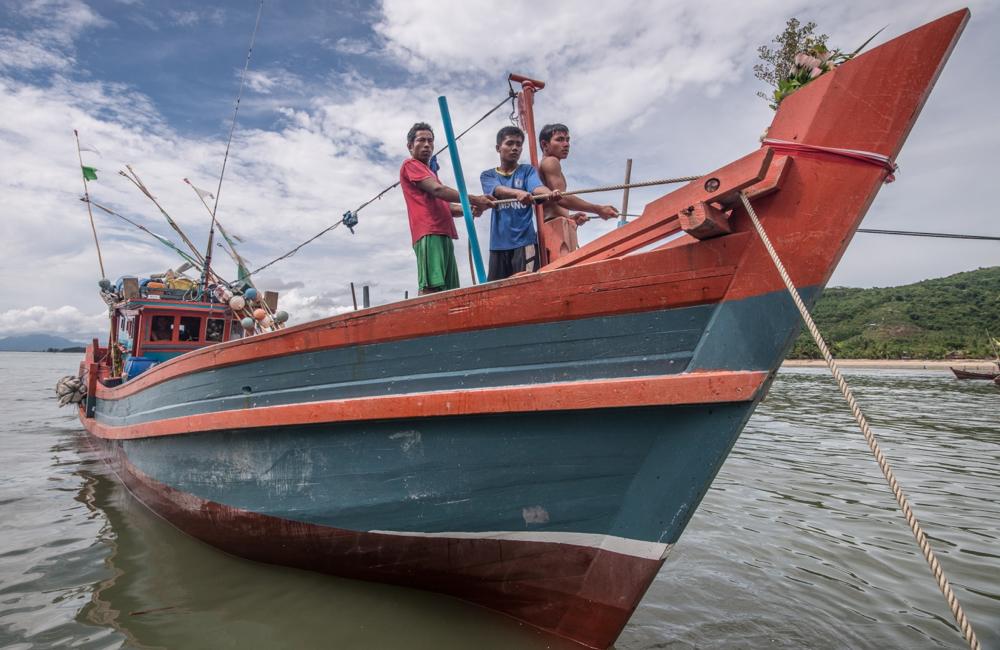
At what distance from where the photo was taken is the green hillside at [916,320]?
3653 cm

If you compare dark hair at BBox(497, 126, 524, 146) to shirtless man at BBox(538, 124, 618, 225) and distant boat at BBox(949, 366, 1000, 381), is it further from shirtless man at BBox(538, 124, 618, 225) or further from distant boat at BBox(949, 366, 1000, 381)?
distant boat at BBox(949, 366, 1000, 381)

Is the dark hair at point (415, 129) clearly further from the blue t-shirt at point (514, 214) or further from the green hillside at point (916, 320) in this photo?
the green hillside at point (916, 320)

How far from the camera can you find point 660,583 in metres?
3.44

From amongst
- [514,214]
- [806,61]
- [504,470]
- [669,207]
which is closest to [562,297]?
[669,207]

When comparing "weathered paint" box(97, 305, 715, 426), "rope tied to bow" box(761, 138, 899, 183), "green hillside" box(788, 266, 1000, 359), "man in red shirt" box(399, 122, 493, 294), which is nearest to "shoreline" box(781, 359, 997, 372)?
"green hillside" box(788, 266, 1000, 359)

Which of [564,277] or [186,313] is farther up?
[186,313]

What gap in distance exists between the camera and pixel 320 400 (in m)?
3.00

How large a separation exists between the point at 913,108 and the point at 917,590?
3179 millimetres

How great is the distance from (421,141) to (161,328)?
633 cm

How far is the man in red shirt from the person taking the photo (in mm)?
3609

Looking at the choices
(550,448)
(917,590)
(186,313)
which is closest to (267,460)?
(550,448)

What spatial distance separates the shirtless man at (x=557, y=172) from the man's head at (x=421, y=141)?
0.82 meters

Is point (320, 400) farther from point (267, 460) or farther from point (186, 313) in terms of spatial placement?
point (186, 313)

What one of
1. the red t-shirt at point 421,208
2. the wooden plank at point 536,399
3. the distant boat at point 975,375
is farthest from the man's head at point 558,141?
the distant boat at point 975,375
